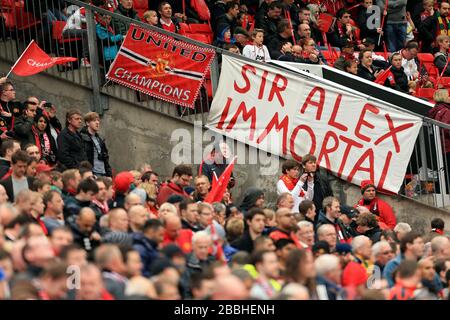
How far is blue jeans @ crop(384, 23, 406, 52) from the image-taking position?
26.1 m

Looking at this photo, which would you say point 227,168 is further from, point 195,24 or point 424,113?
point 195,24

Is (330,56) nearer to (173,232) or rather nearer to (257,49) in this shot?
(257,49)

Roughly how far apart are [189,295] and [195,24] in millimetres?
10776

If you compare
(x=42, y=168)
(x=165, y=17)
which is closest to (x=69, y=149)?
(x=42, y=168)

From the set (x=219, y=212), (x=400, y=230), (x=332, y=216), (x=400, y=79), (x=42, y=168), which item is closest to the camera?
(x=219, y=212)

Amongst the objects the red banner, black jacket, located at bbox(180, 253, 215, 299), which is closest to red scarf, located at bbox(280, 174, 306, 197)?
the red banner

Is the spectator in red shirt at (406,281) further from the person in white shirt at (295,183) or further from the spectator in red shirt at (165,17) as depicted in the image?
the spectator in red shirt at (165,17)

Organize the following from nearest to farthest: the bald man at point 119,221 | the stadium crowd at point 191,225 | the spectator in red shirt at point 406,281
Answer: the stadium crowd at point 191,225 < the spectator in red shirt at point 406,281 < the bald man at point 119,221

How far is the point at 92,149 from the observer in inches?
743

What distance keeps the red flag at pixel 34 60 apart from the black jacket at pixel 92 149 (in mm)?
1188

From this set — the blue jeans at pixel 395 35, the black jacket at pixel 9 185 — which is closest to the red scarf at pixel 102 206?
the black jacket at pixel 9 185

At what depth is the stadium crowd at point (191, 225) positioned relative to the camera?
1202 cm

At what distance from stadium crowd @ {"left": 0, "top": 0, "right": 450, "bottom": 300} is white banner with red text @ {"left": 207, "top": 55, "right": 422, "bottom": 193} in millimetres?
421

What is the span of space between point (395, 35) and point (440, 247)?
10.7 m
